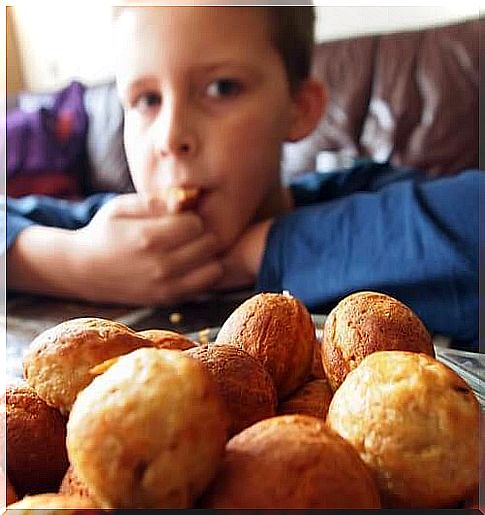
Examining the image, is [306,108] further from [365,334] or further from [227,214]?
[365,334]

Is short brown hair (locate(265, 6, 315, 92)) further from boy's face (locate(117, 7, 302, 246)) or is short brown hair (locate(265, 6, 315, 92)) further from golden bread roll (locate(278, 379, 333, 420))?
golden bread roll (locate(278, 379, 333, 420))

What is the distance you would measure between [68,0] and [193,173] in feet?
0.63

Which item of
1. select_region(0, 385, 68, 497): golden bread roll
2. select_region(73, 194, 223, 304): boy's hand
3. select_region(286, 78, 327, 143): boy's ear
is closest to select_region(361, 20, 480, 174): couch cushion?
select_region(286, 78, 327, 143): boy's ear

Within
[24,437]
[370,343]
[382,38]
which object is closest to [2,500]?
[24,437]

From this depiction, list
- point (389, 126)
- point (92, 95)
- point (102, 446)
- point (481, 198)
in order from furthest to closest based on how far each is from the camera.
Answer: point (92, 95), point (389, 126), point (481, 198), point (102, 446)

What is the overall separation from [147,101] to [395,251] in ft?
0.80

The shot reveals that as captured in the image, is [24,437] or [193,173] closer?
[24,437]

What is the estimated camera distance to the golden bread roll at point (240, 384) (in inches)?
8.6

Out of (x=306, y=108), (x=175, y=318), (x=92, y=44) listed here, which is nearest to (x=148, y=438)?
(x=175, y=318)

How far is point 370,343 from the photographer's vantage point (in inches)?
9.7

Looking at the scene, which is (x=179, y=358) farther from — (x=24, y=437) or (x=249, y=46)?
(x=249, y=46)

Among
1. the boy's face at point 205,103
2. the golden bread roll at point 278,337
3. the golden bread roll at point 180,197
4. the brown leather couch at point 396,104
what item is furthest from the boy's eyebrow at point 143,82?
the brown leather couch at point 396,104

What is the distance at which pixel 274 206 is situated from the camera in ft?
2.53

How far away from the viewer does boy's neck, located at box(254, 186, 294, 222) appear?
0.75 metres
